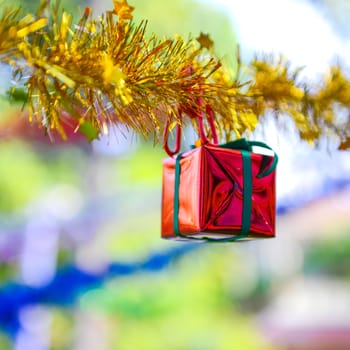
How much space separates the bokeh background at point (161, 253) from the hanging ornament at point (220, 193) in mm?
1797

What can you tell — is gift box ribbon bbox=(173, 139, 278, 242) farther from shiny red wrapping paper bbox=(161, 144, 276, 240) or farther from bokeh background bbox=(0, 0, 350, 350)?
bokeh background bbox=(0, 0, 350, 350)

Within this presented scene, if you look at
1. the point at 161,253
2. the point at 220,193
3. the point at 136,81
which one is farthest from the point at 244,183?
the point at 161,253

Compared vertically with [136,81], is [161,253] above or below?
below

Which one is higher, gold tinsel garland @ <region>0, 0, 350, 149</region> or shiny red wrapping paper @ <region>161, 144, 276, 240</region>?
gold tinsel garland @ <region>0, 0, 350, 149</region>

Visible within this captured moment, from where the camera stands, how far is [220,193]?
426 mm

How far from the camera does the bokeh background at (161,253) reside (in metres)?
2.24

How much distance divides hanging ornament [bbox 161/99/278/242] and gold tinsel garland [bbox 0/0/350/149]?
0.03 metres

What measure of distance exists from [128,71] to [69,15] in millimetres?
52

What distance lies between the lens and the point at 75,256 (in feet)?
7.50

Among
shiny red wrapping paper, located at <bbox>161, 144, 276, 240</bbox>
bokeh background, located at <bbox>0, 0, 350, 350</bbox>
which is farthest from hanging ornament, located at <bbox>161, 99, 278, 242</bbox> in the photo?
bokeh background, located at <bbox>0, 0, 350, 350</bbox>

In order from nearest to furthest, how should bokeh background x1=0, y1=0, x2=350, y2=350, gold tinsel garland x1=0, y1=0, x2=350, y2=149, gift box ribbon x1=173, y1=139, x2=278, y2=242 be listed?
gold tinsel garland x1=0, y1=0, x2=350, y2=149 → gift box ribbon x1=173, y1=139, x2=278, y2=242 → bokeh background x1=0, y1=0, x2=350, y2=350

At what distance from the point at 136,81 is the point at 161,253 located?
1.96m

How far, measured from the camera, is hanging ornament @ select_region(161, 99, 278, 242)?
418 mm

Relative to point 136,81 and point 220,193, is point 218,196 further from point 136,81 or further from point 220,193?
point 136,81
